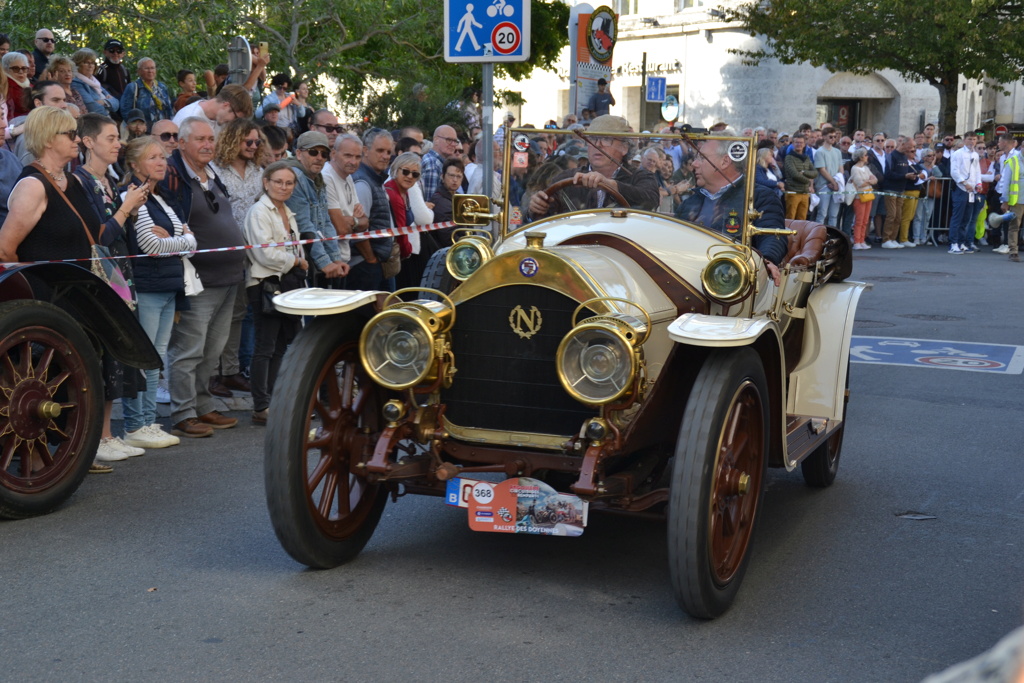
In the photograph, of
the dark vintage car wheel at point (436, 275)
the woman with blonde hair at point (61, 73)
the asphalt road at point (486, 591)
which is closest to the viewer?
the asphalt road at point (486, 591)

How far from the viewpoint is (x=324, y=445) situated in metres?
4.62

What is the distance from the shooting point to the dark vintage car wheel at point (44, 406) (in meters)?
5.22

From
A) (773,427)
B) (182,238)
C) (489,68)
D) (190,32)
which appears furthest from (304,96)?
Result: (773,427)

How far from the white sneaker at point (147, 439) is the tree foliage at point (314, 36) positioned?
9.84 meters

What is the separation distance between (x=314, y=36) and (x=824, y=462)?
17437 millimetres

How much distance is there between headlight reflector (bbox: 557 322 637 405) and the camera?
Result: 4180 mm

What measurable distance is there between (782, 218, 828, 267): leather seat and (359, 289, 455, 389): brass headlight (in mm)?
2208

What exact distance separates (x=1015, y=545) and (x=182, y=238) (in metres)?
4.56

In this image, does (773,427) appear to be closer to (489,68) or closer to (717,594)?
(717,594)

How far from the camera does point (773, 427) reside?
190 inches

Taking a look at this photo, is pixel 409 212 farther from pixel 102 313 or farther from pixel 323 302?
pixel 323 302

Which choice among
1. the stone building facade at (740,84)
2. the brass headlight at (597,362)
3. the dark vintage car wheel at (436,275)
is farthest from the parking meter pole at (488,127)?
the stone building facade at (740,84)

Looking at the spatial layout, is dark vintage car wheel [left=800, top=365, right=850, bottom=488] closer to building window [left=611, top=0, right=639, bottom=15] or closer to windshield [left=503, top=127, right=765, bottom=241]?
windshield [left=503, top=127, right=765, bottom=241]

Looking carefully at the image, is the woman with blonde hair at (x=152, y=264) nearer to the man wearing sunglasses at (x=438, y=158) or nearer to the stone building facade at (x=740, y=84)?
the man wearing sunglasses at (x=438, y=158)
